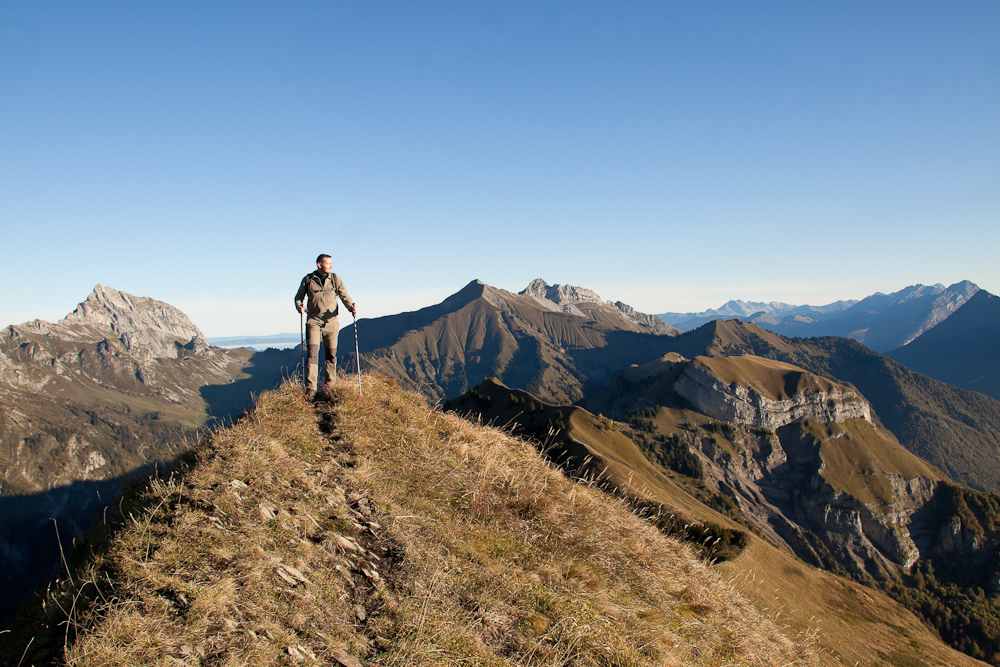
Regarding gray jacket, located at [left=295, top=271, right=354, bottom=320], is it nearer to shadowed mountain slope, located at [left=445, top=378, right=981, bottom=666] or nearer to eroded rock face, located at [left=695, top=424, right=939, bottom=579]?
shadowed mountain slope, located at [left=445, top=378, right=981, bottom=666]

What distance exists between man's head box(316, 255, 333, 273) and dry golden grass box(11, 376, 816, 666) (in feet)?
13.2

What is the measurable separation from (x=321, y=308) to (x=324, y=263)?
57.0 inches

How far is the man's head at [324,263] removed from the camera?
43.8ft

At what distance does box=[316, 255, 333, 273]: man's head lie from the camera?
525 inches

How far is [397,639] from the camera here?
561 centimetres

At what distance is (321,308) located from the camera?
12.8m

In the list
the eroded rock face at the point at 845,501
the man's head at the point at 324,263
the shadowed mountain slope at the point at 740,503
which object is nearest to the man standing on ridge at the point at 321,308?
the man's head at the point at 324,263

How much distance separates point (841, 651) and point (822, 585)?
14964 mm

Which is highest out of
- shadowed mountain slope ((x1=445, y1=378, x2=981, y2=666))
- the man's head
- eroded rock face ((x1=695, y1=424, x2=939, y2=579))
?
the man's head

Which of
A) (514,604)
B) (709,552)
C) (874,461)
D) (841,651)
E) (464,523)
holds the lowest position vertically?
(874,461)

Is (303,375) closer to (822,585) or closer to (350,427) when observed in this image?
(350,427)

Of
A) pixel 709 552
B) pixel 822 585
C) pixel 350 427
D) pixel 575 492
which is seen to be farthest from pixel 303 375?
pixel 822 585

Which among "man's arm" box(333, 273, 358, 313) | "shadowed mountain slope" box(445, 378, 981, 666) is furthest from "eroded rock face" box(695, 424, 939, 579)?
"man's arm" box(333, 273, 358, 313)

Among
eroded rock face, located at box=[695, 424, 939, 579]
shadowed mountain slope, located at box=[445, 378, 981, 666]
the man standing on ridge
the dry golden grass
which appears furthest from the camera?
eroded rock face, located at box=[695, 424, 939, 579]
